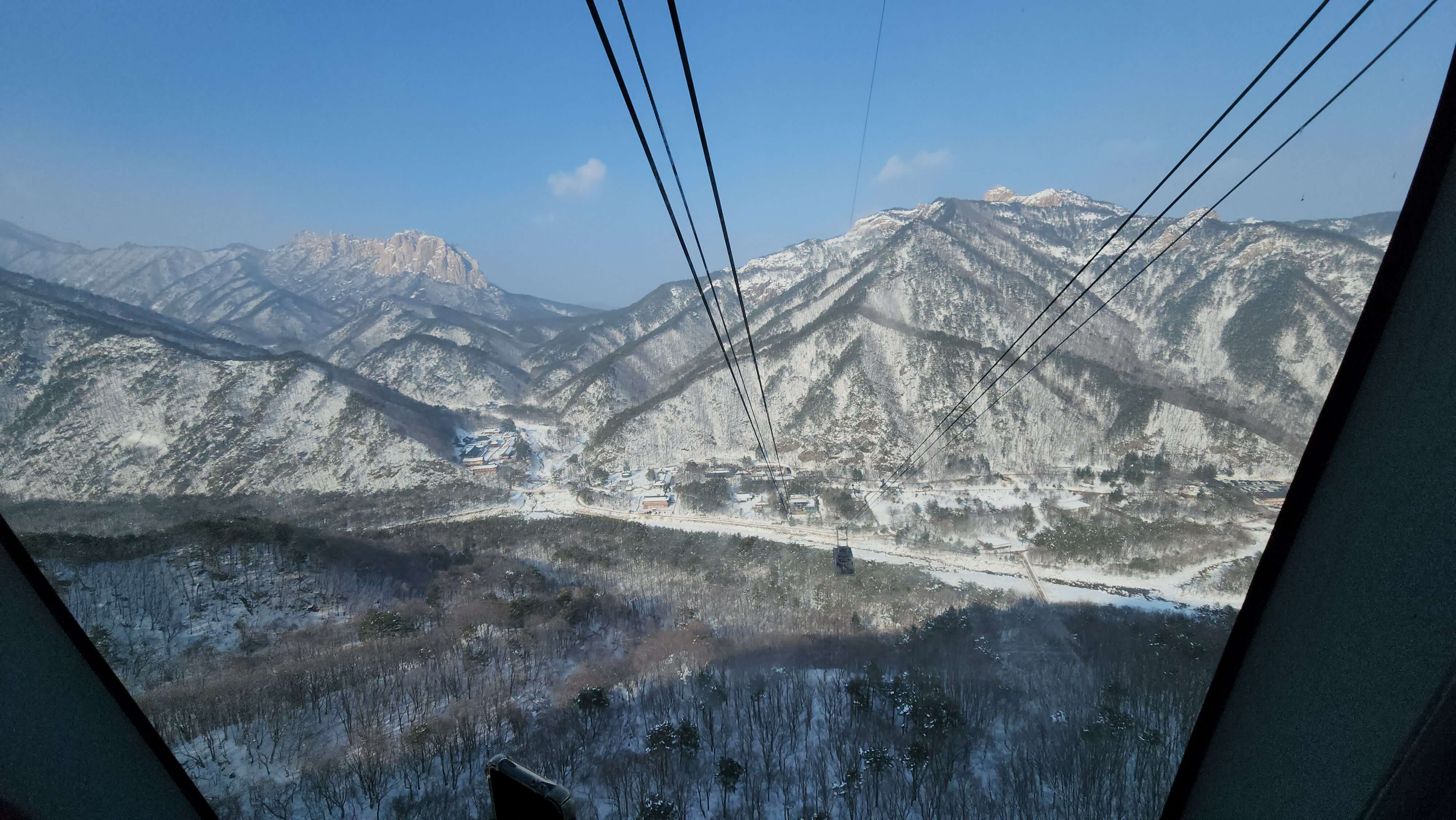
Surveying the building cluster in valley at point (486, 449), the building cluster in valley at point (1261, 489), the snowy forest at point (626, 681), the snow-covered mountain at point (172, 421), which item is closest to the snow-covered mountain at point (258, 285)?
the snow-covered mountain at point (172, 421)

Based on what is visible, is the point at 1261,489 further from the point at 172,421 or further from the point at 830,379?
the point at 172,421

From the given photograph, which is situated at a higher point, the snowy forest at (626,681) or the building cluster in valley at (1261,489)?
the building cluster in valley at (1261,489)

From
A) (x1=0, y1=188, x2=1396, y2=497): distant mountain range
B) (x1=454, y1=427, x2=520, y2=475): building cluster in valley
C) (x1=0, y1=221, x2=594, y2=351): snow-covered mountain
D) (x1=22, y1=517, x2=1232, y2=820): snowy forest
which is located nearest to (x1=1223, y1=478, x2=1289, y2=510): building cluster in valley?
(x1=0, y1=188, x2=1396, y2=497): distant mountain range

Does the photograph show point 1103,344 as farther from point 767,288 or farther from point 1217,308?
point 767,288

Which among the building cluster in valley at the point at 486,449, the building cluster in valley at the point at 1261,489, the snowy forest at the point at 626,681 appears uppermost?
the building cluster in valley at the point at 1261,489

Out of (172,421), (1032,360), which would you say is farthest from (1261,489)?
(172,421)

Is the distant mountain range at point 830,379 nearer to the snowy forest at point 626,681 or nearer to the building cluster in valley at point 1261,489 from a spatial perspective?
the building cluster in valley at point 1261,489

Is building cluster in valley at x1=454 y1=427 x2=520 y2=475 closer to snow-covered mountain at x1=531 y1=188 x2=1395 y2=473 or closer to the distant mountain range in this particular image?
the distant mountain range

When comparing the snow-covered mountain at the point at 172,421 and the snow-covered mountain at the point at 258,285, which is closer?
the snow-covered mountain at the point at 172,421
